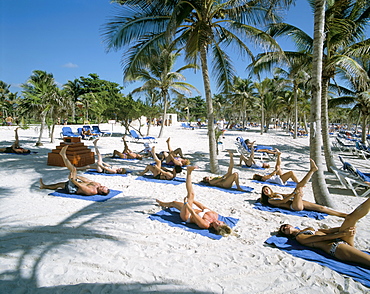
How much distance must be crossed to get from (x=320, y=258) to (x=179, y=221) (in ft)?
7.20

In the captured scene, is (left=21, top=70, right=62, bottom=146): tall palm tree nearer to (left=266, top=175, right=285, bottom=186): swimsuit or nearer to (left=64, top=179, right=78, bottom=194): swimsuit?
(left=64, top=179, right=78, bottom=194): swimsuit

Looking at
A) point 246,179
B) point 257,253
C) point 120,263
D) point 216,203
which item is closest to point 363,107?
point 246,179

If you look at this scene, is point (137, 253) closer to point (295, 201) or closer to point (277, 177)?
point (295, 201)

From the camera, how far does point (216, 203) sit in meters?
5.38

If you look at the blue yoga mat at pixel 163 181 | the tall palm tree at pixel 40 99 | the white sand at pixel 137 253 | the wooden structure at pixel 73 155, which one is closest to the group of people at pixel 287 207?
the blue yoga mat at pixel 163 181

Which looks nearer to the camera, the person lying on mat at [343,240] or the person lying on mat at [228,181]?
the person lying on mat at [343,240]

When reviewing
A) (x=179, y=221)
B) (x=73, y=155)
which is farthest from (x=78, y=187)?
(x=73, y=155)

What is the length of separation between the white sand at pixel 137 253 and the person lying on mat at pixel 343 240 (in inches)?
13.1

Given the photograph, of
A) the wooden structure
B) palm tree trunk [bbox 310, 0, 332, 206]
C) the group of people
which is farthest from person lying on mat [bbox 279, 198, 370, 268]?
the wooden structure

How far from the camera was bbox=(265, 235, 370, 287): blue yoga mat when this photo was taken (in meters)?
2.76

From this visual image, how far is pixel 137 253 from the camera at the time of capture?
10.6ft

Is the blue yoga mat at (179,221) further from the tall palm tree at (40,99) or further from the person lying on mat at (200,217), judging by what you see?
the tall palm tree at (40,99)

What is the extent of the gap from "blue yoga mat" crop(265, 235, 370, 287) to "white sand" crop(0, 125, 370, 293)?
87 mm

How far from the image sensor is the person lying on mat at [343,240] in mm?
2812
